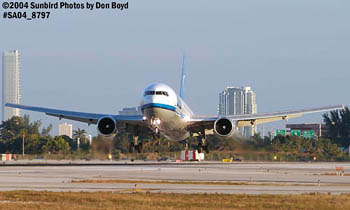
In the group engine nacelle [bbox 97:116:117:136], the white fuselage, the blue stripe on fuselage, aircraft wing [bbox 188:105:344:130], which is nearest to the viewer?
the blue stripe on fuselage

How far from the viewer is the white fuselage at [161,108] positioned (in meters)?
51.4

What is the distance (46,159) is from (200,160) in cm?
2607

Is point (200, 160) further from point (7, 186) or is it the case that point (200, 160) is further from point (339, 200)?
point (339, 200)

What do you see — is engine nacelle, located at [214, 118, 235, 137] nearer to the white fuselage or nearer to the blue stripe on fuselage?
the white fuselage

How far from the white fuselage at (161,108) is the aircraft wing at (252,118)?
3.07 meters

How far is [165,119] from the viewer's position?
52.4 meters

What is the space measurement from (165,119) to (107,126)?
6.73m

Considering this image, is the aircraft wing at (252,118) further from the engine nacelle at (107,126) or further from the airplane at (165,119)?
the engine nacelle at (107,126)

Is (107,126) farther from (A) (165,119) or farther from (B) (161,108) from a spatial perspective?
(B) (161,108)

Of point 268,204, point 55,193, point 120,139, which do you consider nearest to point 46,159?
→ point 120,139

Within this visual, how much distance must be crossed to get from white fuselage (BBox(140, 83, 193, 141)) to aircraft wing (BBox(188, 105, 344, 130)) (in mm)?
3066

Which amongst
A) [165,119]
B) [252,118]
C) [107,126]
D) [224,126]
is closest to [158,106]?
[165,119]

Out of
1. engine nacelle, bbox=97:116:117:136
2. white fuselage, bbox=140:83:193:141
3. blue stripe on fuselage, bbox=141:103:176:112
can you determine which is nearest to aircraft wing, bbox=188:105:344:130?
white fuselage, bbox=140:83:193:141

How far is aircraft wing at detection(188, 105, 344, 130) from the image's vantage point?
190 ft
